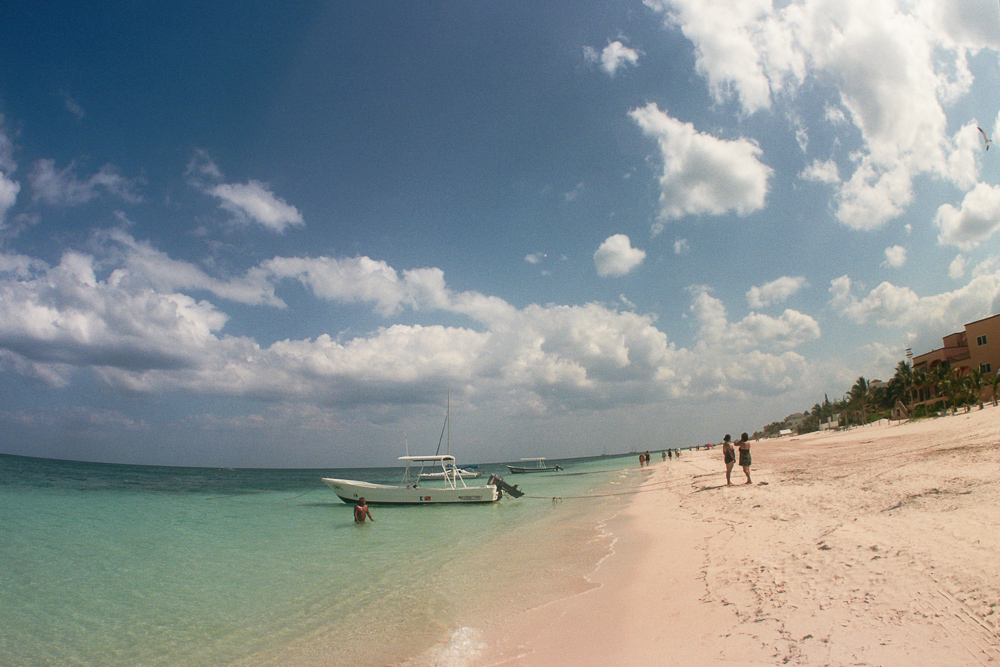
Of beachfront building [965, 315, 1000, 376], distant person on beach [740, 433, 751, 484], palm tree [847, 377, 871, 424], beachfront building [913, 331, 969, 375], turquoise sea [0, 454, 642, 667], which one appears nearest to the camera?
turquoise sea [0, 454, 642, 667]

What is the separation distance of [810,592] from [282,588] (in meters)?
11.3

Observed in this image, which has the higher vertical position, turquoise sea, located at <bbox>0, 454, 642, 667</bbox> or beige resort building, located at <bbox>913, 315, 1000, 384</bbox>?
beige resort building, located at <bbox>913, 315, 1000, 384</bbox>

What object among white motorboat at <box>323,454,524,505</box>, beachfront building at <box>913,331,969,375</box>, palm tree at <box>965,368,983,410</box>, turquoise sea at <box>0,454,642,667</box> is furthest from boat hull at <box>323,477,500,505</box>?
beachfront building at <box>913,331,969,375</box>

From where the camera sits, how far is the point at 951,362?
4891cm

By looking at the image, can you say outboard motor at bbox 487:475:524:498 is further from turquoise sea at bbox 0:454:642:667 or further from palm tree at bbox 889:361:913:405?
palm tree at bbox 889:361:913:405

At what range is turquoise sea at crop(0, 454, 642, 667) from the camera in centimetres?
757

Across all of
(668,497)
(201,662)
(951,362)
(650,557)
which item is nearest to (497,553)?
(650,557)

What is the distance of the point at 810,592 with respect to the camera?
572 cm

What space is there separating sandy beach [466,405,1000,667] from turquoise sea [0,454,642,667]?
1.37 meters

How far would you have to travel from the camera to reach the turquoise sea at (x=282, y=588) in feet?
24.8

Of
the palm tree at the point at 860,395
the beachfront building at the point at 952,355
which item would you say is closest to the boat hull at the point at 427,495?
the beachfront building at the point at 952,355

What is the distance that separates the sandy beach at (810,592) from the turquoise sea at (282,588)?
137 centimetres

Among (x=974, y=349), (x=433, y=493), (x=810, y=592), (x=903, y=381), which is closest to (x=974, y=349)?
(x=974, y=349)

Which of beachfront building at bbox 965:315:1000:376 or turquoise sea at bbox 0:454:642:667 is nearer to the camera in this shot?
turquoise sea at bbox 0:454:642:667
